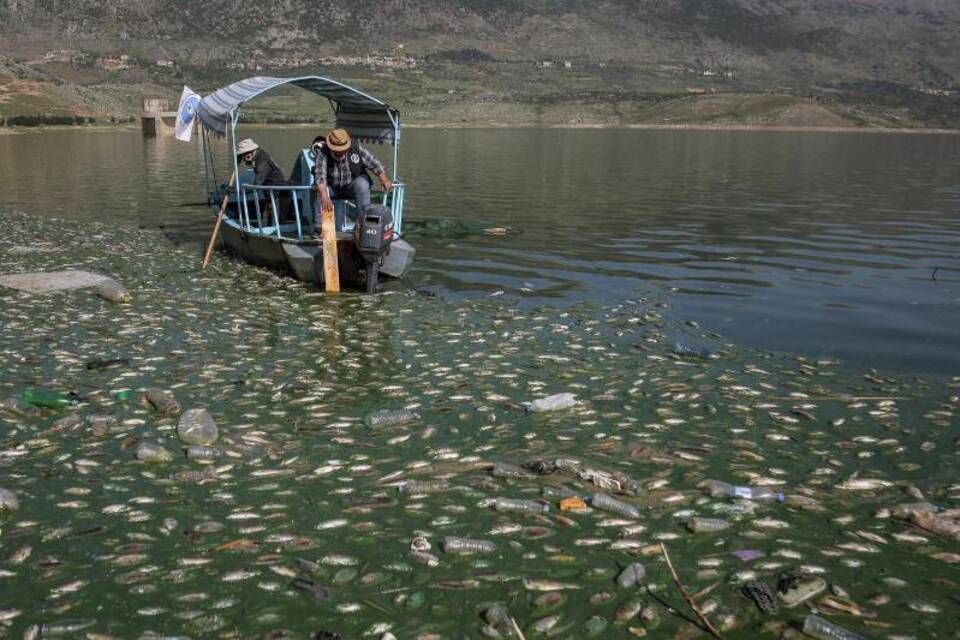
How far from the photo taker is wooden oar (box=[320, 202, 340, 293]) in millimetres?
22578

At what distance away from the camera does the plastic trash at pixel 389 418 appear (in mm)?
12953

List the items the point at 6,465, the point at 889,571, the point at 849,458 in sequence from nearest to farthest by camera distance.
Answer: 1. the point at 889,571
2. the point at 6,465
3. the point at 849,458

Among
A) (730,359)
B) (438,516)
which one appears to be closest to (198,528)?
(438,516)

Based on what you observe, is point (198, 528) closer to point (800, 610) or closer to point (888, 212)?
point (800, 610)

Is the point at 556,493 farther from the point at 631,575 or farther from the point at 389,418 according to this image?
the point at 389,418

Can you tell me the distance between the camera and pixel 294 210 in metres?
27.3

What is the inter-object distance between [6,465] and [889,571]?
34.8 ft

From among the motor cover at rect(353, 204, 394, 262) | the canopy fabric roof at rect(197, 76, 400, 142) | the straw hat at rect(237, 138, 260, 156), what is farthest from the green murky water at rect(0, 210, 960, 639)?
the canopy fabric roof at rect(197, 76, 400, 142)

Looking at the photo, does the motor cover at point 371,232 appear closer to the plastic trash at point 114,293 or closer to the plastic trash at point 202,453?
the plastic trash at point 114,293

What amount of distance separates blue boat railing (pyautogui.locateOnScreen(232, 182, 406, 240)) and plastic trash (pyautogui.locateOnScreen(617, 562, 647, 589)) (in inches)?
689

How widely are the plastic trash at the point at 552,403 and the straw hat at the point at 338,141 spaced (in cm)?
1181

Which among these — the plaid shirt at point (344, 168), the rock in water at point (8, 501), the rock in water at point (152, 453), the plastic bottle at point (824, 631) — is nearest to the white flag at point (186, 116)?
the plaid shirt at point (344, 168)

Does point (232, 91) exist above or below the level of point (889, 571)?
above

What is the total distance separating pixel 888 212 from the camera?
43500mm
